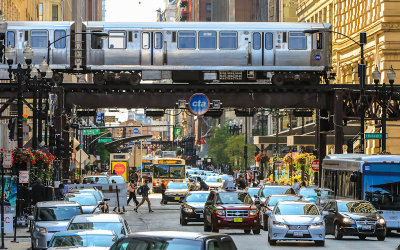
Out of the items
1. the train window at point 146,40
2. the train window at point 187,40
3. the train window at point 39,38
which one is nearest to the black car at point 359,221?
the train window at point 187,40

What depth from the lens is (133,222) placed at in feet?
133

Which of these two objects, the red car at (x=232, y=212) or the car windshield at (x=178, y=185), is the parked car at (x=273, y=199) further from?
the car windshield at (x=178, y=185)

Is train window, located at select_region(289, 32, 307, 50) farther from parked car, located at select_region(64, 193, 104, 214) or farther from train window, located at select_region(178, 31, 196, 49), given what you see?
parked car, located at select_region(64, 193, 104, 214)

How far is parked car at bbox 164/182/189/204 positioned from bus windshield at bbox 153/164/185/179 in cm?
1369

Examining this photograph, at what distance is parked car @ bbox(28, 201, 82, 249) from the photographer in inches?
1004

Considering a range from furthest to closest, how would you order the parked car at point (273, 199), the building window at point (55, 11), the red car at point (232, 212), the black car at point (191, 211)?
the building window at point (55, 11) → the black car at point (191, 211) → the parked car at point (273, 199) → the red car at point (232, 212)

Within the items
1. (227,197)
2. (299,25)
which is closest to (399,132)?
(299,25)

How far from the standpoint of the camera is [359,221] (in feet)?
102

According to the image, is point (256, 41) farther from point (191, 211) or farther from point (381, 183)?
point (381, 183)

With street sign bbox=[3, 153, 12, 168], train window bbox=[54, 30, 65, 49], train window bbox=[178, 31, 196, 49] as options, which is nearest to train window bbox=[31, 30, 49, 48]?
train window bbox=[54, 30, 65, 49]

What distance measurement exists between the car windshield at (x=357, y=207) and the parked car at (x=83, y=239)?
1495 centimetres

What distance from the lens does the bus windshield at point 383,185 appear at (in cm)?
3316

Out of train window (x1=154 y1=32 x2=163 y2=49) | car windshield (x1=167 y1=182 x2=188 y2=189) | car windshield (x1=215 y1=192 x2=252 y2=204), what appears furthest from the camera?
car windshield (x1=167 y1=182 x2=188 y2=189)

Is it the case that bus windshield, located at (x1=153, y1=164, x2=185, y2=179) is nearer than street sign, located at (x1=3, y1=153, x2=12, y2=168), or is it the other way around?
street sign, located at (x1=3, y1=153, x2=12, y2=168)
